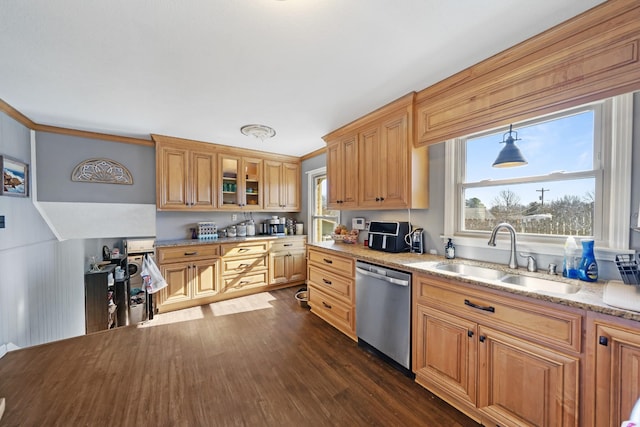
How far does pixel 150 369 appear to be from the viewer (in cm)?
205

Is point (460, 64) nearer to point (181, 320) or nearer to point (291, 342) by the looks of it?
point (291, 342)

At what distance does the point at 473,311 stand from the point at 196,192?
3659mm

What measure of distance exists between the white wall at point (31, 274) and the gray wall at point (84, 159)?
0.20 m

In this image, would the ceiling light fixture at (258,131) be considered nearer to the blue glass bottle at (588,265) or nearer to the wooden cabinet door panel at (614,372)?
the blue glass bottle at (588,265)

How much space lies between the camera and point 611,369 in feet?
3.48

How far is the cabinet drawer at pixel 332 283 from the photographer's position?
8.27 feet

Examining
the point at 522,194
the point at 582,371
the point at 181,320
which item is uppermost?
the point at 522,194

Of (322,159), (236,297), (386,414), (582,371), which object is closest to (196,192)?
(236,297)

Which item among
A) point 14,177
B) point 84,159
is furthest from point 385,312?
point 84,159

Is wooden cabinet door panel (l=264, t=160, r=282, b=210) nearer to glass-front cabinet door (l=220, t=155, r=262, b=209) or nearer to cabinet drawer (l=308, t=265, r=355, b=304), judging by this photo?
glass-front cabinet door (l=220, t=155, r=262, b=209)

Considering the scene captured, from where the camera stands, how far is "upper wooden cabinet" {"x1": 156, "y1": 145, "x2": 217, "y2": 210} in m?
3.36

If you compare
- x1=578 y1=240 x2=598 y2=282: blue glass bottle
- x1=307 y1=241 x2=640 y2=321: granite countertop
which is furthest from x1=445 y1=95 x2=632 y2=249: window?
x1=307 y1=241 x2=640 y2=321: granite countertop

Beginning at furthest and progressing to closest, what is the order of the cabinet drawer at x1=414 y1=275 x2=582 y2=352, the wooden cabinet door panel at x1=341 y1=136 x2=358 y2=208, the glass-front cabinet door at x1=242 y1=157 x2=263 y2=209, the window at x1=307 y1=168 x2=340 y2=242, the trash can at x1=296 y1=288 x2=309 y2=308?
the window at x1=307 y1=168 x2=340 y2=242 < the glass-front cabinet door at x1=242 y1=157 x2=263 y2=209 < the trash can at x1=296 y1=288 x2=309 y2=308 < the wooden cabinet door panel at x1=341 y1=136 x2=358 y2=208 < the cabinet drawer at x1=414 y1=275 x2=582 y2=352

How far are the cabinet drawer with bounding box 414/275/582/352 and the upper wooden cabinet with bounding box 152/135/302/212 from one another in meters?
3.15
